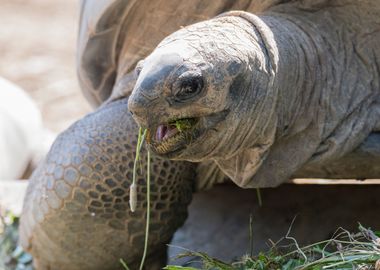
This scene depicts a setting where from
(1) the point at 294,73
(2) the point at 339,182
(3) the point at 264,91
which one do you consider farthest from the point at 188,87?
(2) the point at 339,182

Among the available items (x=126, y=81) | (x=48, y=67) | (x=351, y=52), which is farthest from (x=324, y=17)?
(x=48, y=67)

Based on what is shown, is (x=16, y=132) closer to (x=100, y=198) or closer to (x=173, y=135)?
(x=100, y=198)

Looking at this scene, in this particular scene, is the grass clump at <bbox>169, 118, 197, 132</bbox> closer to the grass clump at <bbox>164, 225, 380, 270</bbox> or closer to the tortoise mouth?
the tortoise mouth

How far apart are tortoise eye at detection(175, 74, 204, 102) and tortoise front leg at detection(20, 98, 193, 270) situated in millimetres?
931

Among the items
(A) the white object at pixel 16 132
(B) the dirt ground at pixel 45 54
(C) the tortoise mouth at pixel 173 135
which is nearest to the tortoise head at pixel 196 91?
(C) the tortoise mouth at pixel 173 135

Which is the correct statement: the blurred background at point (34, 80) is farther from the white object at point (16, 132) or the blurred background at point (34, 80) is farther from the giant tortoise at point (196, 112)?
the giant tortoise at point (196, 112)

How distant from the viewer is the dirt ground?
787cm

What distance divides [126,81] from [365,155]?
0.93 m

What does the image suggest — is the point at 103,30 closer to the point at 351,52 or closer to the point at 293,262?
the point at 351,52

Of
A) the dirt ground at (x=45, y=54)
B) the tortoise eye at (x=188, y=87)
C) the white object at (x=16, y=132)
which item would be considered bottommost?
the dirt ground at (x=45, y=54)

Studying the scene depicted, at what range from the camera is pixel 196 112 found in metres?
2.73

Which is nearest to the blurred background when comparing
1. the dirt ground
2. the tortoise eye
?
the dirt ground

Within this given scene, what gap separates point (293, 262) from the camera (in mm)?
3070

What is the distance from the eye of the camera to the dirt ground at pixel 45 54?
25.8 ft
